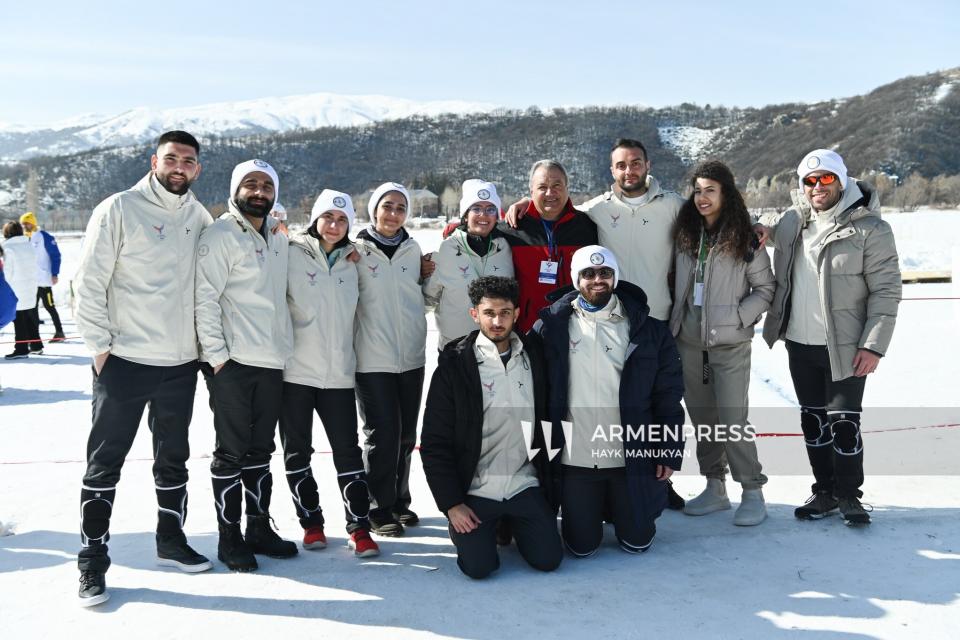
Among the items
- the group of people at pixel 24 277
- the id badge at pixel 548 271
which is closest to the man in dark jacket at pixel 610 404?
the id badge at pixel 548 271

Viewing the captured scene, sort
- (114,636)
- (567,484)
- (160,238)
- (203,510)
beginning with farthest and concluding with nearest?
(203,510) < (567,484) < (160,238) < (114,636)

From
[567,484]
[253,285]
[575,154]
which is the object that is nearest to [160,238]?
[253,285]

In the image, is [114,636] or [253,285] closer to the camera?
[114,636]

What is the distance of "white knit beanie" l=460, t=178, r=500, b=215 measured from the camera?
403 cm

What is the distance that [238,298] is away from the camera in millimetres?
3441

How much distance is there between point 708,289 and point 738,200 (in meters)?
0.51

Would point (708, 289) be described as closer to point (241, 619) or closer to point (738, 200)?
point (738, 200)

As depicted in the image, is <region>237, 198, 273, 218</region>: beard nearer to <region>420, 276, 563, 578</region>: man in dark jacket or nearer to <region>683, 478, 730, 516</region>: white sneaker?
<region>420, 276, 563, 578</region>: man in dark jacket

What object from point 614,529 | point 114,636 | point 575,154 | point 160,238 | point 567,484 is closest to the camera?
point 114,636

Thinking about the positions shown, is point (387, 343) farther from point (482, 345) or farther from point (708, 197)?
point (708, 197)

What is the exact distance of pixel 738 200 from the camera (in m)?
4.00

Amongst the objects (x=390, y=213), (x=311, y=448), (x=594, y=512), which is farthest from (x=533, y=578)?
(x=390, y=213)

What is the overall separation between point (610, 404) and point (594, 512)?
1.74ft

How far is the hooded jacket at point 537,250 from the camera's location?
4090 mm
